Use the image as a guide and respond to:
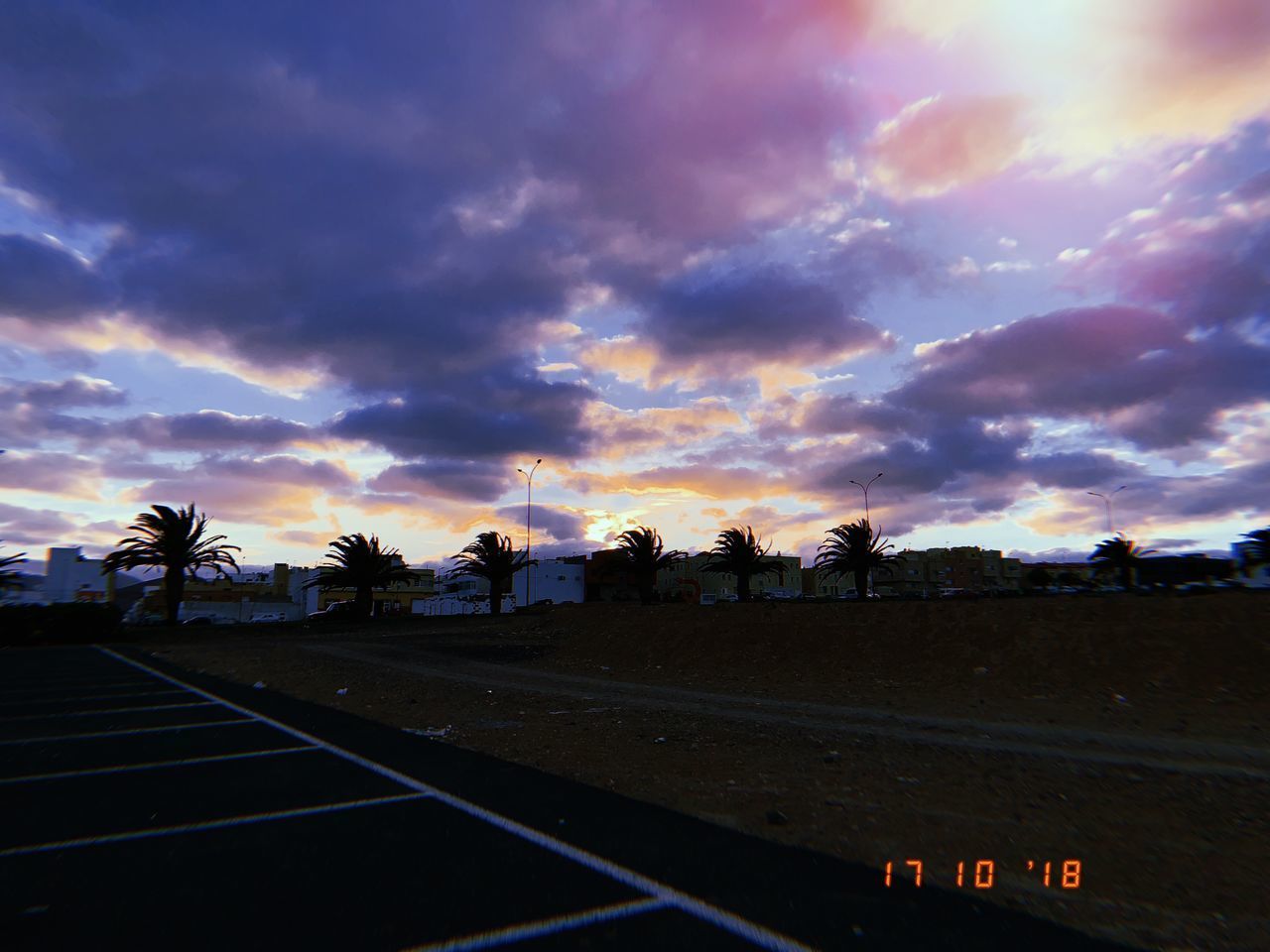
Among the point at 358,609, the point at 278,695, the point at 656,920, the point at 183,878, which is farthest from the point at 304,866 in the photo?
the point at 358,609

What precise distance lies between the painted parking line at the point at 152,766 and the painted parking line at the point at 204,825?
8.56 feet

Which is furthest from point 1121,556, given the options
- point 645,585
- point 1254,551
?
point 645,585

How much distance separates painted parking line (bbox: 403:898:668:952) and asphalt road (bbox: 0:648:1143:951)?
1cm

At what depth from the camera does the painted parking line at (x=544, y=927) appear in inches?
139

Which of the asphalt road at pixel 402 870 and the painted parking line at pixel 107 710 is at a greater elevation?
the asphalt road at pixel 402 870

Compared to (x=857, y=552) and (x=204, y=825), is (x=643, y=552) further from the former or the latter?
(x=204, y=825)

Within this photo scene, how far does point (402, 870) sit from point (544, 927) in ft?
4.49

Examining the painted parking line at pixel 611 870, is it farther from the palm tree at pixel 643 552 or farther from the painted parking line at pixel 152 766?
the palm tree at pixel 643 552

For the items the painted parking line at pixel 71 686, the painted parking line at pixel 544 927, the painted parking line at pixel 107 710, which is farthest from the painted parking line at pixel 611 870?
the painted parking line at pixel 71 686

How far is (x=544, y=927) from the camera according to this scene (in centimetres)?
374

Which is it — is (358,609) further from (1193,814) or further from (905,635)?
(1193,814)

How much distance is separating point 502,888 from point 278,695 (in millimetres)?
12132

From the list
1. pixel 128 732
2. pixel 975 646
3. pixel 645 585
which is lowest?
pixel 128 732

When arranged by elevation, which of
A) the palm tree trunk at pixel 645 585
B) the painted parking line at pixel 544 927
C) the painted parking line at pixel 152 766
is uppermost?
the palm tree trunk at pixel 645 585
